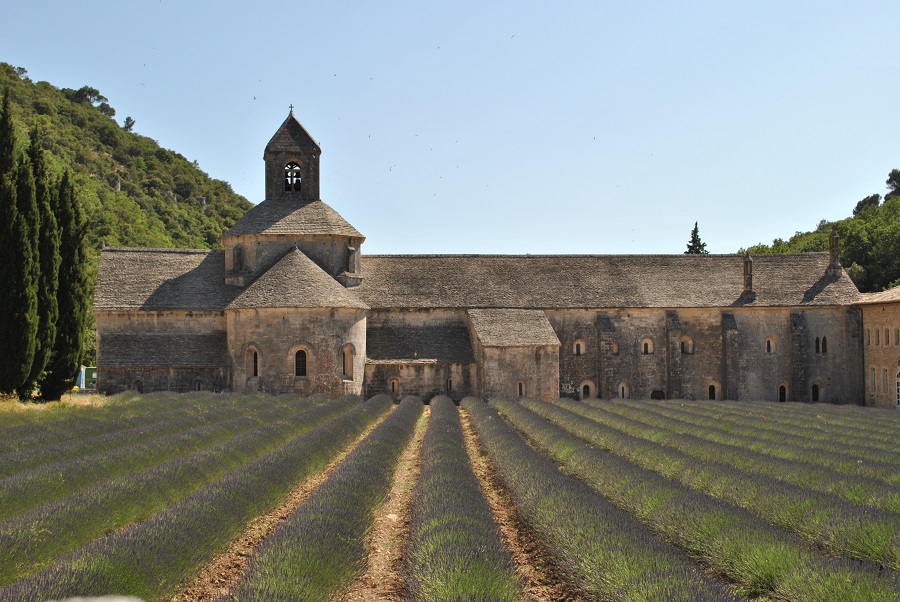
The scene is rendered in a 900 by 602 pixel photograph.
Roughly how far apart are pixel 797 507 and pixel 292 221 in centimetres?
3080

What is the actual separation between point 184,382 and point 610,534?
28.7 m

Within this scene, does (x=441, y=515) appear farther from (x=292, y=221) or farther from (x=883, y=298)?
(x=883, y=298)

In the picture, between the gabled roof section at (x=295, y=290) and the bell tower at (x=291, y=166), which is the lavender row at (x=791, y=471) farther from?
the bell tower at (x=291, y=166)

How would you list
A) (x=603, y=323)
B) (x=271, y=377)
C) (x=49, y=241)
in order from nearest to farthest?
(x=49, y=241)
(x=271, y=377)
(x=603, y=323)

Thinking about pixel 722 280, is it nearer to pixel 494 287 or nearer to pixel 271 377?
pixel 494 287

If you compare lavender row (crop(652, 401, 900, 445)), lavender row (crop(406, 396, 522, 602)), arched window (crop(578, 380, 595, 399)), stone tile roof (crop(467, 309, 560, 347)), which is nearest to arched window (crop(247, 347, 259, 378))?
stone tile roof (crop(467, 309, 560, 347))

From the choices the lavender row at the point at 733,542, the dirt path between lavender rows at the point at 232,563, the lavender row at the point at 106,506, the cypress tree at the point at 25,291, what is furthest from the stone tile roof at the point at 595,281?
the dirt path between lavender rows at the point at 232,563

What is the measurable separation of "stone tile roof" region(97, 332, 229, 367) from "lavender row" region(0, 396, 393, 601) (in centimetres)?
2119

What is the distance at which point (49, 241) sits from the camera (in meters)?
29.6

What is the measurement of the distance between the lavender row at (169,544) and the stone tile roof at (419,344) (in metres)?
21.7

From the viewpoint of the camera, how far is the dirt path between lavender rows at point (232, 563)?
896 centimetres

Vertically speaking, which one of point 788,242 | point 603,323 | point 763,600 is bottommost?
point 763,600

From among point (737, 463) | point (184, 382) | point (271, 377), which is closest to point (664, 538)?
point (737, 463)

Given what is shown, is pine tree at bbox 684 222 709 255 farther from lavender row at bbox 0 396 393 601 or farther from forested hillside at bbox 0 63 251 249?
lavender row at bbox 0 396 393 601
